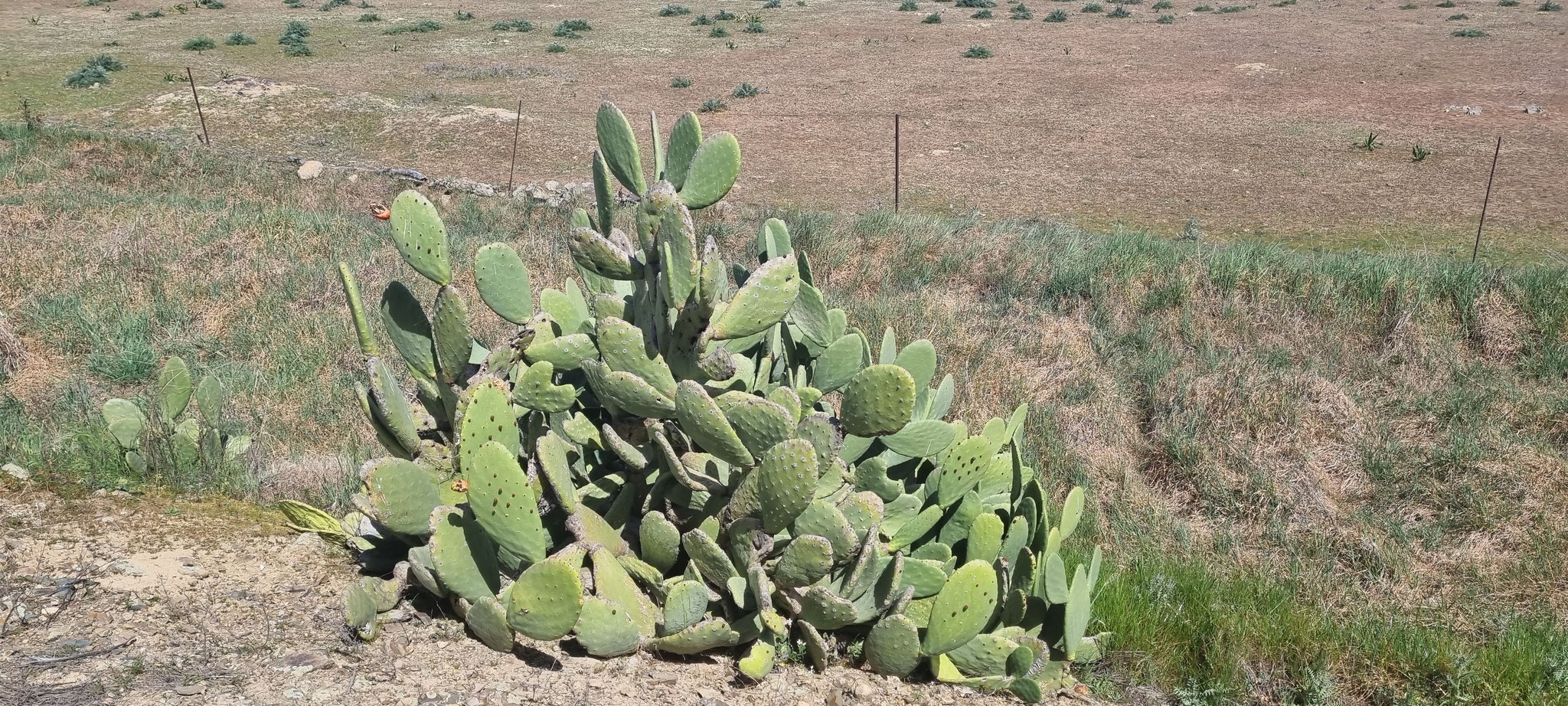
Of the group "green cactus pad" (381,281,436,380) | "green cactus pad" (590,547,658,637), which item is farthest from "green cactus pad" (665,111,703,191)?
"green cactus pad" (590,547,658,637)

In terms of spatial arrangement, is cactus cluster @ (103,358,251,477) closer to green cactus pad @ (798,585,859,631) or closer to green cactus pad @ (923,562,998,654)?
green cactus pad @ (798,585,859,631)

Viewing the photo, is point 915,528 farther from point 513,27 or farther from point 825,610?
point 513,27

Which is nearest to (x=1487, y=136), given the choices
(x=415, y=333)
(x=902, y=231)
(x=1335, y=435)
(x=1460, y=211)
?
(x=1460, y=211)

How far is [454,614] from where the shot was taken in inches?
114

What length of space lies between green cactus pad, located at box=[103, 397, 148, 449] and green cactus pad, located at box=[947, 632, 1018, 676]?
2.94 meters

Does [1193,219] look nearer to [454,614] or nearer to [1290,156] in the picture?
[1290,156]

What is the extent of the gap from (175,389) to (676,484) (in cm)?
225

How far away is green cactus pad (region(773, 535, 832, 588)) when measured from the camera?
2.64 meters

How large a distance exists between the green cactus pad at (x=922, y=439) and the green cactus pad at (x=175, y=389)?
2636mm

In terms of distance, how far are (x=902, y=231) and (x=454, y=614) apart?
675cm

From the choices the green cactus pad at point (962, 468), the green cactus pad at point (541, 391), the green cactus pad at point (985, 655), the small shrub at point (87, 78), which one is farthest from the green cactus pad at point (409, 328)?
the small shrub at point (87, 78)

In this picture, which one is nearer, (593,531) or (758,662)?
(758,662)

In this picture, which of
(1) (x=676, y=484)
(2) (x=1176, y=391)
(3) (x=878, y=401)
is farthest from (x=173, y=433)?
(2) (x=1176, y=391)

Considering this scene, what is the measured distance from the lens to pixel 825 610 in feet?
8.95
